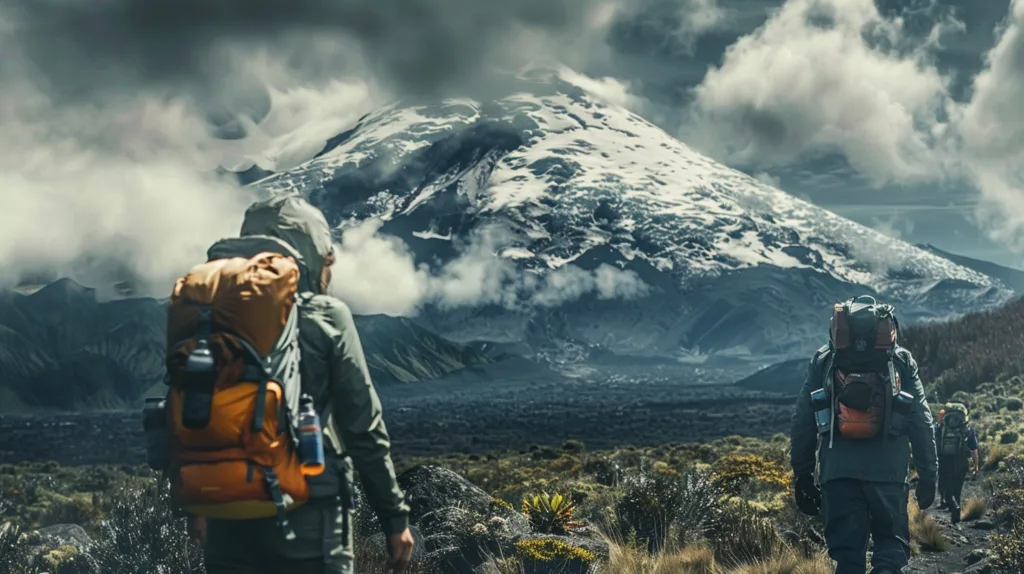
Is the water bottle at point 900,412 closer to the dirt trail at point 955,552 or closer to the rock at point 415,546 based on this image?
the dirt trail at point 955,552

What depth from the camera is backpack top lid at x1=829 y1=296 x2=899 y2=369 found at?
546 cm

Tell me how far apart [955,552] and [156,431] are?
30.7 ft

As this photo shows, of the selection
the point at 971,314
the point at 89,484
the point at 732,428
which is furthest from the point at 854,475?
the point at 732,428

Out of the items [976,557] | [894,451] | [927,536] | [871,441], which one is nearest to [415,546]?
[871,441]

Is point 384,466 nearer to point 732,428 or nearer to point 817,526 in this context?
point 817,526

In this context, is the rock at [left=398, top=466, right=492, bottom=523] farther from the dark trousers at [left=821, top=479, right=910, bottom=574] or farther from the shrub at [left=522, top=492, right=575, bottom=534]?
the dark trousers at [left=821, top=479, right=910, bottom=574]

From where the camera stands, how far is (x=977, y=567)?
27.6ft

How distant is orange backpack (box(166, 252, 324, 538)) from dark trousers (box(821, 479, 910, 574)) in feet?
11.6

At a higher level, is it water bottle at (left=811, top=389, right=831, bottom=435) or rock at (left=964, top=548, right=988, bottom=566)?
water bottle at (left=811, top=389, right=831, bottom=435)

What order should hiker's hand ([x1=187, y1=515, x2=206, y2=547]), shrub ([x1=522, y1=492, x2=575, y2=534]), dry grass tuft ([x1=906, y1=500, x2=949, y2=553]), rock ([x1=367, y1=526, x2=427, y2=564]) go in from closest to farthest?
1. hiker's hand ([x1=187, y1=515, x2=206, y2=547])
2. rock ([x1=367, y1=526, x2=427, y2=564])
3. shrub ([x1=522, y1=492, x2=575, y2=534])
4. dry grass tuft ([x1=906, y1=500, x2=949, y2=553])

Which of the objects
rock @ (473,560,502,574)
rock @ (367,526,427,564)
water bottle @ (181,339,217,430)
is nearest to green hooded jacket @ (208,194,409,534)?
water bottle @ (181,339,217,430)

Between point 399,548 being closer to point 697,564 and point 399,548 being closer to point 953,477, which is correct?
point 697,564

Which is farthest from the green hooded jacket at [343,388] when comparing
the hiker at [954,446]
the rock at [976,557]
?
the hiker at [954,446]

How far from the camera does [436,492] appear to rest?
859 centimetres
